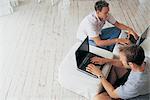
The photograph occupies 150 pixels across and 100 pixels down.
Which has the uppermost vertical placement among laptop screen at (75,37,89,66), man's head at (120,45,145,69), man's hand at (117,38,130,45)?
man's head at (120,45,145,69)

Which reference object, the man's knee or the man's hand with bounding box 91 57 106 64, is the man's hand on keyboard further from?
the man's knee

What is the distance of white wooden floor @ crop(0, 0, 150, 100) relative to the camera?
2.16 m

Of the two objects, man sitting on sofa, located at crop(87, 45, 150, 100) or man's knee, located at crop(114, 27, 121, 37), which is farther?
man's knee, located at crop(114, 27, 121, 37)

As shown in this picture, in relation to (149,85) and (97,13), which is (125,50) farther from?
(97,13)

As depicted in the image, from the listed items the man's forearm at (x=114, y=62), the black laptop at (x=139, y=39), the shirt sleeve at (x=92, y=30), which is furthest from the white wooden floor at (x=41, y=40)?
the black laptop at (x=139, y=39)

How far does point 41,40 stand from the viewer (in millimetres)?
2809

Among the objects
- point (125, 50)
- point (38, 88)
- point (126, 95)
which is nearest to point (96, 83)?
Result: point (126, 95)

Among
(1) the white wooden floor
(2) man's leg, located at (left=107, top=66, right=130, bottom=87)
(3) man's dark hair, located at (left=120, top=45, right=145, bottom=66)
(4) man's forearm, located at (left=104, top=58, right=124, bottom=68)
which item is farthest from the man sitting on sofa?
(1) the white wooden floor

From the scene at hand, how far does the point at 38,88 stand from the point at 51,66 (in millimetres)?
326

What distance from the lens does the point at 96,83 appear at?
1.80m

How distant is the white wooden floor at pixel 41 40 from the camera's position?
2.16m

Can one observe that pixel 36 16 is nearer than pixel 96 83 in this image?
A: No

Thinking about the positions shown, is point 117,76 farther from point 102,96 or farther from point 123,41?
point 123,41

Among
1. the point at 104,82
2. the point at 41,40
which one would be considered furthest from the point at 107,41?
the point at 41,40
